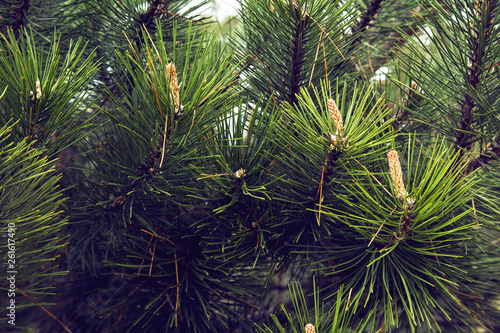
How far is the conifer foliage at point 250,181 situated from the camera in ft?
1.55

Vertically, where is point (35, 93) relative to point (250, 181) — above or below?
above

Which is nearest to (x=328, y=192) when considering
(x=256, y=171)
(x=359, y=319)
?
(x=256, y=171)

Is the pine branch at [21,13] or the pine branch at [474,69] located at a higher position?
the pine branch at [21,13]

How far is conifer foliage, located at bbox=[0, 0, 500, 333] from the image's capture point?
0.47 m

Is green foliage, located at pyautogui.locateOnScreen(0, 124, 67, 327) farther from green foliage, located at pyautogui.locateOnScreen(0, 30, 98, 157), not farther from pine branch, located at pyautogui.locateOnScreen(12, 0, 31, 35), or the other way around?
pine branch, located at pyautogui.locateOnScreen(12, 0, 31, 35)

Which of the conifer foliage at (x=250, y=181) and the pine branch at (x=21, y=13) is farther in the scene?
the pine branch at (x=21, y=13)

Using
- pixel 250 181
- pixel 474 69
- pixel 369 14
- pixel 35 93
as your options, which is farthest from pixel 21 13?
pixel 474 69

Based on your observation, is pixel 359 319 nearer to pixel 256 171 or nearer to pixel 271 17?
pixel 256 171

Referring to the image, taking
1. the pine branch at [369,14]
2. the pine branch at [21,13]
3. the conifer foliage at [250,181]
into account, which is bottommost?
the conifer foliage at [250,181]

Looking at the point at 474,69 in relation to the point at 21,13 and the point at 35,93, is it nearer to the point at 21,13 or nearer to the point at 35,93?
the point at 35,93

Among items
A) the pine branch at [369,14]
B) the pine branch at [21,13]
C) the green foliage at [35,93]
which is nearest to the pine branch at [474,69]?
the pine branch at [369,14]

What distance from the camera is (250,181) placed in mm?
562

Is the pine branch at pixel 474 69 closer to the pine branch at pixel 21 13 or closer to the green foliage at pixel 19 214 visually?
the green foliage at pixel 19 214

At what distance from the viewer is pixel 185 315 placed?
1.96 feet
